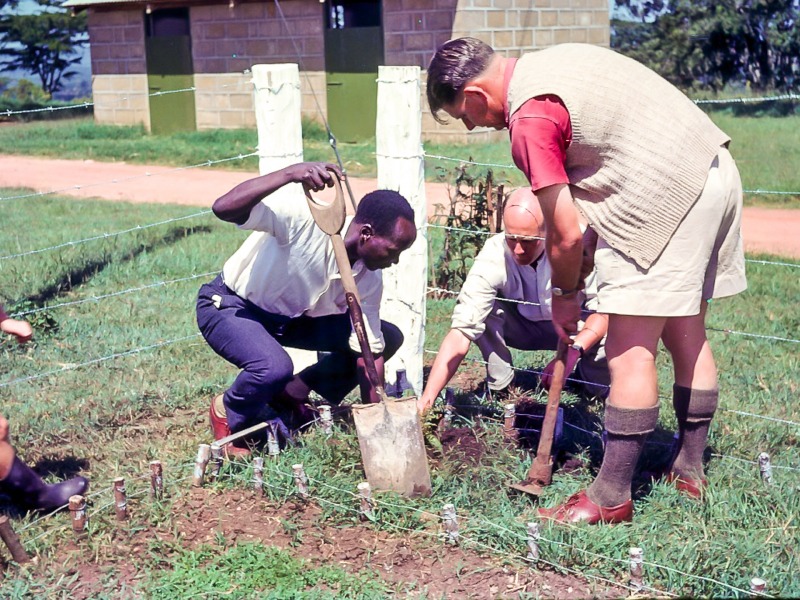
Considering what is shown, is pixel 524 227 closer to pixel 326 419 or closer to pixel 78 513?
pixel 326 419

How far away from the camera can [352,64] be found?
15.3m

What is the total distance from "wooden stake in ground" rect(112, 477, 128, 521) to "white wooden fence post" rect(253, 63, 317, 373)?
1.64 meters

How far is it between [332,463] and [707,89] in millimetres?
17583

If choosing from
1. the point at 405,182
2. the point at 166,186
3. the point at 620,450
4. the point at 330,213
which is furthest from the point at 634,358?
the point at 166,186

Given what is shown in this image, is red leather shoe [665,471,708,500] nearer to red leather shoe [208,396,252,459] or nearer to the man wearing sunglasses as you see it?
the man wearing sunglasses

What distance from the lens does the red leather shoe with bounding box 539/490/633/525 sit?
3.31m

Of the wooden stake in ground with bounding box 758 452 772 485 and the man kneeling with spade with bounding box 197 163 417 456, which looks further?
the man kneeling with spade with bounding box 197 163 417 456

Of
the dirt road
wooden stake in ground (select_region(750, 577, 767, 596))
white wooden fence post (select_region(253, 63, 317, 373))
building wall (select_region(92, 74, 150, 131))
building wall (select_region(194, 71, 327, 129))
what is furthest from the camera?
building wall (select_region(92, 74, 150, 131))

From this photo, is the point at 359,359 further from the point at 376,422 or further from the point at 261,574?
the point at 261,574

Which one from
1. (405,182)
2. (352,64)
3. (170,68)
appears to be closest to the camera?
(405,182)

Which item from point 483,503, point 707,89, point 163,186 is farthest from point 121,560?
point 707,89

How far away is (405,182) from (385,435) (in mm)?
1252

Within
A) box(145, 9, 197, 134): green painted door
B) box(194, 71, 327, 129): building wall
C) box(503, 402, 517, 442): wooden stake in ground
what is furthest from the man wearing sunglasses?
box(145, 9, 197, 134): green painted door

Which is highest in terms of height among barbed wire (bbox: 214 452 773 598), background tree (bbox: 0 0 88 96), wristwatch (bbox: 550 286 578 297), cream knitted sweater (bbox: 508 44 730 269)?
background tree (bbox: 0 0 88 96)
